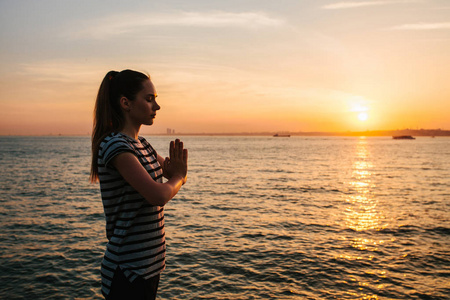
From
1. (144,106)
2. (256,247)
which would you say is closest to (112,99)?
(144,106)

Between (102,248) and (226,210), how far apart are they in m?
8.44

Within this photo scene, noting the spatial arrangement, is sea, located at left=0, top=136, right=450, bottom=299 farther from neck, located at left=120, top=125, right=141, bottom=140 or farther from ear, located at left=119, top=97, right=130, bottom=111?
ear, located at left=119, top=97, right=130, bottom=111

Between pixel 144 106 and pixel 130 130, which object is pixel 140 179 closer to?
pixel 130 130

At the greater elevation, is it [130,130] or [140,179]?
[130,130]

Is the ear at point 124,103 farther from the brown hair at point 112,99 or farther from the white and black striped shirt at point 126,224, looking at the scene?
the white and black striped shirt at point 126,224

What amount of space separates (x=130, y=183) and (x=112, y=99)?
78cm

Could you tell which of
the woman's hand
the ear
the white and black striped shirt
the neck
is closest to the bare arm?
the white and black striped shirt

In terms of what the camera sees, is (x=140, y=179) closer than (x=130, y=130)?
Yes

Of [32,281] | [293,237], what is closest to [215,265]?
[293,237]

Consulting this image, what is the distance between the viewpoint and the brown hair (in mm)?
2592

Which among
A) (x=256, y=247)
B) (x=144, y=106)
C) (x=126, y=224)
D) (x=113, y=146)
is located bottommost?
(x=256, y=247)

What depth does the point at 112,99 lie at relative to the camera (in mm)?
2654

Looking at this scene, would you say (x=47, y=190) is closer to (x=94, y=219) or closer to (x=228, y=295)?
(x=94, y=219)

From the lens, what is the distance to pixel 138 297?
245cm
